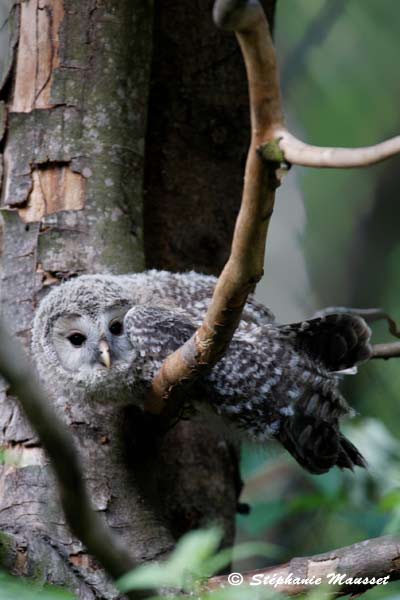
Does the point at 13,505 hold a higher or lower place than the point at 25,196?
lower

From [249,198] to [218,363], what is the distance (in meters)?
1.34

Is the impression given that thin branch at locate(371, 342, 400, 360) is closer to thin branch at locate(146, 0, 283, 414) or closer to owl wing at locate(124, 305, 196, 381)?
owl wing at locate(124, 305, 196, 381)

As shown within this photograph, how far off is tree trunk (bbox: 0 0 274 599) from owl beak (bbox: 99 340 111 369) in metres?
0.18

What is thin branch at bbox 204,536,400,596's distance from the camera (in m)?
2.44

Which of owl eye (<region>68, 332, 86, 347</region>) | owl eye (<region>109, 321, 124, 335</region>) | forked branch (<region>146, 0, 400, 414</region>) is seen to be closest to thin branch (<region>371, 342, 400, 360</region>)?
owl eye (<region>109, 321, 124, 335</region>)

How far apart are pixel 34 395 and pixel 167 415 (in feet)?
5.13

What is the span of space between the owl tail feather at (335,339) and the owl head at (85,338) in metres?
0.63

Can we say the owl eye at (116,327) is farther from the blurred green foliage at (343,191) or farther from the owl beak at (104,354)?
the blurred green foliage at (343,191)

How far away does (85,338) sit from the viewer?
3557 millimetres

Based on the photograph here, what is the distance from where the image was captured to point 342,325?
10.4 feet

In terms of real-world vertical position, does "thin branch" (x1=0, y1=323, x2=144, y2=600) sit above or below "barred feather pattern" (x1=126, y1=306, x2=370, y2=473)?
above

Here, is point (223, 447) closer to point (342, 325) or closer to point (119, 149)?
point (342, 325)

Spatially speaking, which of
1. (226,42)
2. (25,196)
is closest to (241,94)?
(226,42)

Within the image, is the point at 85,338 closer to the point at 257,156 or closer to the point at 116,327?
the point at 116,327
